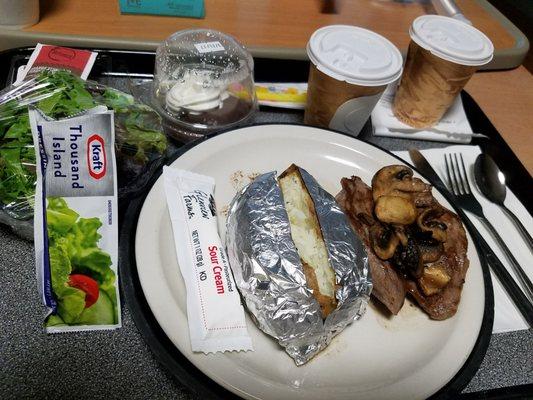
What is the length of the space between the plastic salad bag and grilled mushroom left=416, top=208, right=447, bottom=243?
24.0 inches

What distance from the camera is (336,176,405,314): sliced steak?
2.61ft

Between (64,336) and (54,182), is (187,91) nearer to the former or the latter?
(54,182)

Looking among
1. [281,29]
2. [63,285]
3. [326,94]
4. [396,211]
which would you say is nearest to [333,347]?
[396,211]

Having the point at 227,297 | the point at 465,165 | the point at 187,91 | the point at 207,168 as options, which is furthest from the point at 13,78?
the point at 465,165

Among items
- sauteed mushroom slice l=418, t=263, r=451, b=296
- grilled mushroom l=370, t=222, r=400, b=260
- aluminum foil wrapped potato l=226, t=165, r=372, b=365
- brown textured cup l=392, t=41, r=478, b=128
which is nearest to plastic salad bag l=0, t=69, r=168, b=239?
aluminum foil wrapped potato l=226, t=165, r=372, b=365

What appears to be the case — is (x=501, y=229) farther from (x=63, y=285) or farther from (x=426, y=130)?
(x=63, y=285)

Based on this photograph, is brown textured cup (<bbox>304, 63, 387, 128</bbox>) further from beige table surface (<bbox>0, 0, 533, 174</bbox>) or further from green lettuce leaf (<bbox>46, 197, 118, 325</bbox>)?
green lettuce leaf (<bbox>46, 197, 118, 325</bbox>)

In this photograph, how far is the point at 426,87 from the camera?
46.8 inches

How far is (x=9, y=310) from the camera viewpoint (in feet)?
2.52

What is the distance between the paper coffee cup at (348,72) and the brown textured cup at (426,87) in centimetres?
13

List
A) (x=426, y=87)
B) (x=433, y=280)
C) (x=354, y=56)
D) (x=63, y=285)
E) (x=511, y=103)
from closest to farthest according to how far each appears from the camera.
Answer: (x=63, y=285) < (x=433, y=280) < (x=354, y=56) < (x=426, y=87) < (x=511, y=103)

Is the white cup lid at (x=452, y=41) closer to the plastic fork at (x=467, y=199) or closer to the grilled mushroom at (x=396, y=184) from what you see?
the plastic fork at (x=467, y=199)

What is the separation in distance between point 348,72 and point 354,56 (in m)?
0.07

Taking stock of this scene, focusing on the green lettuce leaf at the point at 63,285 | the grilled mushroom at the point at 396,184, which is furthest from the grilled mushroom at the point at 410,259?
the green lettuce leaf at the point at 63,285
